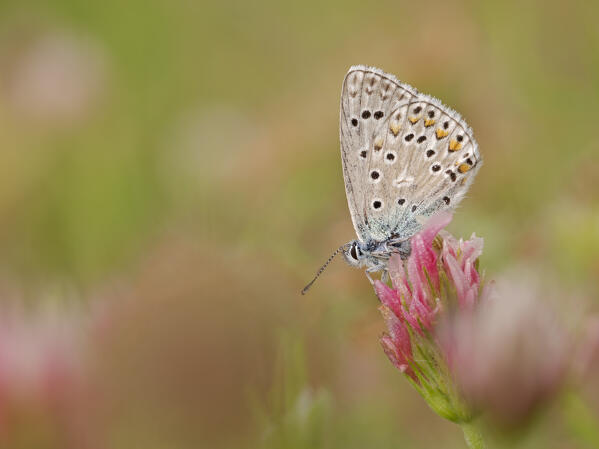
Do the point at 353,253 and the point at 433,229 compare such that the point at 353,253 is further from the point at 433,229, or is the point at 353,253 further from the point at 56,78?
the point at 56,78

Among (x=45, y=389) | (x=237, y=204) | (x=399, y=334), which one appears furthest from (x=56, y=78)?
(x=399, y=334)

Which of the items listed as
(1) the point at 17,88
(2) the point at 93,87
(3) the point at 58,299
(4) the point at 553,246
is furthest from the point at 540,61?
(3) the point at 58,299

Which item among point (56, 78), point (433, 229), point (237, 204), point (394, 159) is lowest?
point (433, 229)

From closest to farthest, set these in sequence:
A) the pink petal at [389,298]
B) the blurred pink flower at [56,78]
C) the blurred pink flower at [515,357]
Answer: the blurred pink flower at [515,357]
the pink petal at [389,298]
the blurred pink flower at [56,78]

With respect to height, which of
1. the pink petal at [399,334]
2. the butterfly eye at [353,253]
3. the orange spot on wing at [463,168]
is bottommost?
the pink petal at [399,334]

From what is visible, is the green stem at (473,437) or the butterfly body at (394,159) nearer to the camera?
the green stem at (473,437)

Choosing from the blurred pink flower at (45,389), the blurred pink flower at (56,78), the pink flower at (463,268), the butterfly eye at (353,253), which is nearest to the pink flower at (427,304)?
the pink flower at (463,268)

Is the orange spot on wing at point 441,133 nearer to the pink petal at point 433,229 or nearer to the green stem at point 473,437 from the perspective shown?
the pink petal at point 433,229

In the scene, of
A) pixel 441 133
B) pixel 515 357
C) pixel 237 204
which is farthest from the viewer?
pixel 237 204

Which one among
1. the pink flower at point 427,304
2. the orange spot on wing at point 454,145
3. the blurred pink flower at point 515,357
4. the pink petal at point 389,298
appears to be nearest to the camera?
the blurred pink flower at point 515,357
